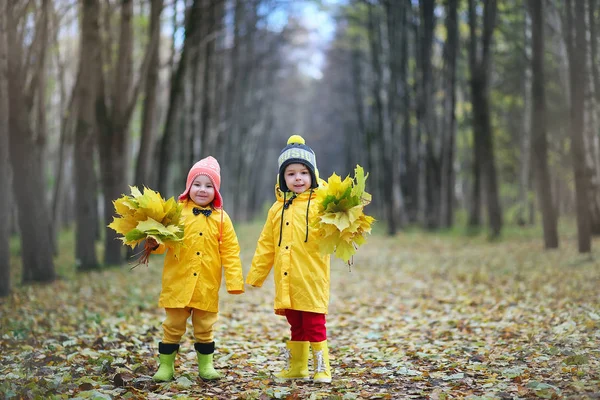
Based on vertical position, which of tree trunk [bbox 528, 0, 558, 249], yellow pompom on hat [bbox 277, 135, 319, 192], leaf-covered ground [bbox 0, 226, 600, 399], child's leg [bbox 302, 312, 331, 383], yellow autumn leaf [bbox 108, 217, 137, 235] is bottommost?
leaf-covered ground [bbox 0, 226, 600, 399]

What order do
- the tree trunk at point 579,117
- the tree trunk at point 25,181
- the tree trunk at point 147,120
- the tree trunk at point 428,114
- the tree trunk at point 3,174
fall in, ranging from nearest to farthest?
1. the tree trunk at point 3,174
2. the tree trunk at point 25,181
3. the tree trunk at point 579,117
4. the tree trunk at point 147,120
5. the tree trunk at point 428,114

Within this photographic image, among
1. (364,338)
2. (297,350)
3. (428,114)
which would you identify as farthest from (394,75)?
(297,350)

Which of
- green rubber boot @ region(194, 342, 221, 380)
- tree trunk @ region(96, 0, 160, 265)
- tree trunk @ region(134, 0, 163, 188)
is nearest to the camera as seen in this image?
green rubber boot @ region(194, 342, 221, 380)

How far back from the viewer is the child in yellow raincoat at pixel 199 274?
15.6ft

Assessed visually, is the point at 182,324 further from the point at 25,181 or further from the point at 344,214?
the point at 25,181

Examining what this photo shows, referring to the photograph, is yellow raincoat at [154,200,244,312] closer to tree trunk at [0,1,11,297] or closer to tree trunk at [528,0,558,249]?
tree trunk at [0,1,11,297]

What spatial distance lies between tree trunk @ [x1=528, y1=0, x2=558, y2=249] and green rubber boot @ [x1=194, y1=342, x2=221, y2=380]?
10.4 meters

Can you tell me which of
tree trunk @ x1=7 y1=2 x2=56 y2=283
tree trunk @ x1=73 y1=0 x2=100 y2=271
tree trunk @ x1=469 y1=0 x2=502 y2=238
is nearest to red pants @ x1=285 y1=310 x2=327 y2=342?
tree trunk @ x1=7 y1=2 x2=56 y2=283

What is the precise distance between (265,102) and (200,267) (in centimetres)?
3361

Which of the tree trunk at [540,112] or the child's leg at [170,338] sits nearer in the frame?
the child's leg at [170,338]

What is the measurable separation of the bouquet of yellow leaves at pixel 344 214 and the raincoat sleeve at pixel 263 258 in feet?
1.70

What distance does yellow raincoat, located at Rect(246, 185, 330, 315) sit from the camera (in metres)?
4.73

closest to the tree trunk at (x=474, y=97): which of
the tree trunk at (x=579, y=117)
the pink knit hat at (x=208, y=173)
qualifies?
the tree trunk at (x=579, y=117)

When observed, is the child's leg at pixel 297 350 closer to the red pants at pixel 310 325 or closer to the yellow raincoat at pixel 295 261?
the red pants at pixel 310 325
